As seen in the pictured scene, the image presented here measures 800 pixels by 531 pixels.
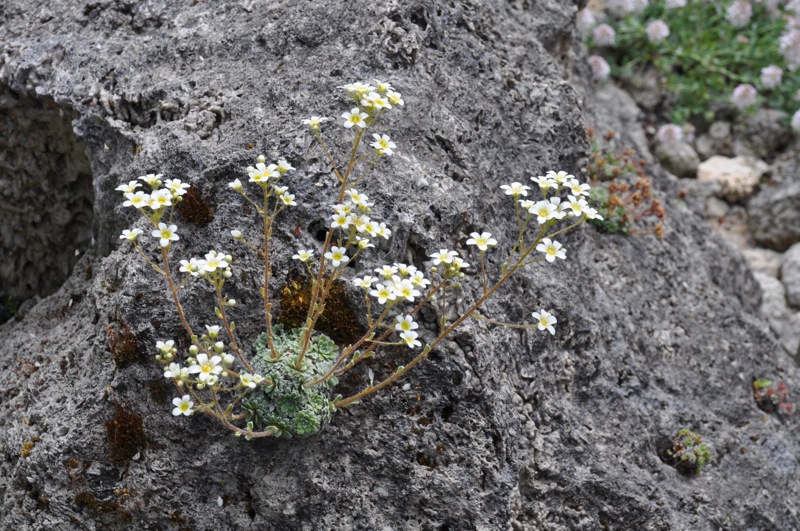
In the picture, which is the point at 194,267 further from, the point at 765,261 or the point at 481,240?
the point at 765,261

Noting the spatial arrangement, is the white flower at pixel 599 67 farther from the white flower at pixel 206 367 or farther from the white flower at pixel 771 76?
the white flower at pixel 206 367

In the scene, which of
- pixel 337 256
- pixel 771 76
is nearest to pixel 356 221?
pixel 337 256

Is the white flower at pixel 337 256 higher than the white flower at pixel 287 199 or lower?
lower

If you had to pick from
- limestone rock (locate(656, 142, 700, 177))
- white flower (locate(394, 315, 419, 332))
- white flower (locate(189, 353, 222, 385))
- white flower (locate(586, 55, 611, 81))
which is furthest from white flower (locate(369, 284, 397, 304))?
limestone rock (locate(656, 142, 700, 177))

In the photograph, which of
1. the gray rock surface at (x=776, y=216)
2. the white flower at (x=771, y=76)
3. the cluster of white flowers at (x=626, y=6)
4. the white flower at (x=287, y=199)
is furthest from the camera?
the cluster of white flowers at (x=626, y=6)

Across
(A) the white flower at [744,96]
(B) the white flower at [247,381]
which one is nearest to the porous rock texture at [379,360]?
(B) the white flower at [247,381]

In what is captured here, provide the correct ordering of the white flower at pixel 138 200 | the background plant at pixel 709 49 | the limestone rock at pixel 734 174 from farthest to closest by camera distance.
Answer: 1. the background plant at pixel 709 49
2. the limestone rock at pixel 734 174
3. the white flower at pixel 138 200
